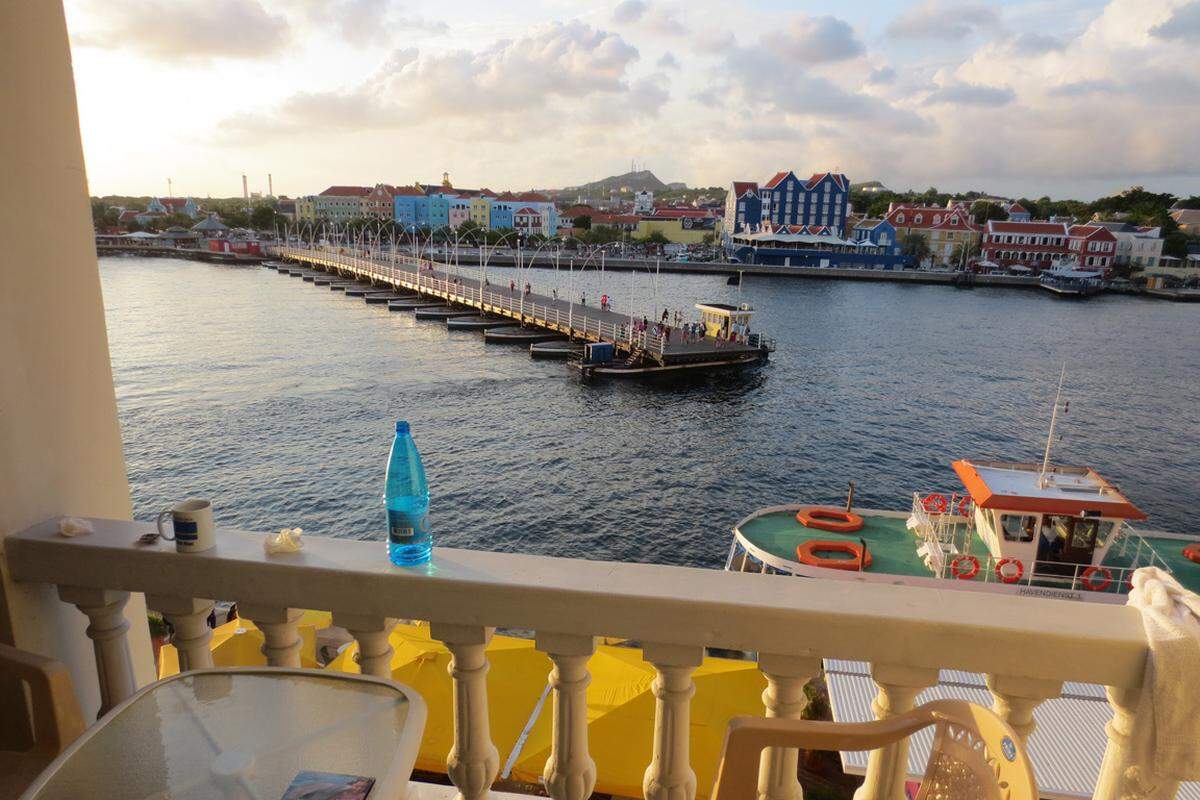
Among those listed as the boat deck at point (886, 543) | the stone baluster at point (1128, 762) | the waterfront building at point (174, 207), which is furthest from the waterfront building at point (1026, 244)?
the waterfront building at point (174, 207)

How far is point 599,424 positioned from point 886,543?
15.2 meters

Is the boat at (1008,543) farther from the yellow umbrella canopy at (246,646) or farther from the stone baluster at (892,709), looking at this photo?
the stone baluster at (892,709)

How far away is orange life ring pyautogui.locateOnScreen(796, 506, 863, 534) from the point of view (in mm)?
14211

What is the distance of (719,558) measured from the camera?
17578mm

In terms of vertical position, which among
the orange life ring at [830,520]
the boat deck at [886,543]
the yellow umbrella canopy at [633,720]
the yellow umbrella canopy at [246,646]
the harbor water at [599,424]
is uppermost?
the yellow umbrella canopy at [633,720]

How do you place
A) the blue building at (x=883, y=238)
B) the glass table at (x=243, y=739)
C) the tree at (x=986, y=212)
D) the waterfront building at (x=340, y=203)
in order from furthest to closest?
the waterfront building at (x=340, y=203) → the tree at (x=986, y=212) → the blue building at (x=883, y=238) → the glass table at (x=243, y=739)

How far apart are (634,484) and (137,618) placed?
1990 cm

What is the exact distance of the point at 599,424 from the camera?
91.4ft

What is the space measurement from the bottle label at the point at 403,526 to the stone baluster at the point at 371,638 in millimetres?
200

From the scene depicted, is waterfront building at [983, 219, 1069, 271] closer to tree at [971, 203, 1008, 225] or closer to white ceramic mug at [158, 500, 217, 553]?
tree at [971, 203, 1008, 225]

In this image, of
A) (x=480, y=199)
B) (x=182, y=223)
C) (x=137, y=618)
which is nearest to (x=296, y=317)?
(x=137, y=618)

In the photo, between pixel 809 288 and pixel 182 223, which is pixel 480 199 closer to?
pixel 182 223

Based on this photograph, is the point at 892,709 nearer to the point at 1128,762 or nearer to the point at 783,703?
the point at 783,703

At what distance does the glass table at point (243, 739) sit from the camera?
136cm
